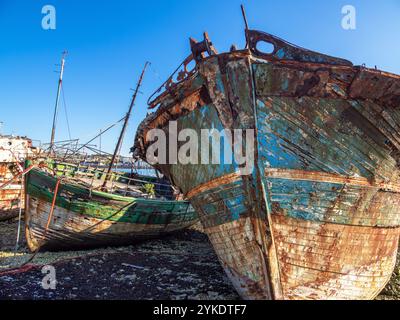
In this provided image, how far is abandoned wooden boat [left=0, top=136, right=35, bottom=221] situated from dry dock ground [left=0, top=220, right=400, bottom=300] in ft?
17.2

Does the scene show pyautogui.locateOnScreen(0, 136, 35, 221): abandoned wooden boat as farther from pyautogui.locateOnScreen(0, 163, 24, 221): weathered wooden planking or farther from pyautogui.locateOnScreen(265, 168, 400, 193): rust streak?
pyautogui.locateOnScreen(265, 168, 400, 193): rust streak

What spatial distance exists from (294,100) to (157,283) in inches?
197

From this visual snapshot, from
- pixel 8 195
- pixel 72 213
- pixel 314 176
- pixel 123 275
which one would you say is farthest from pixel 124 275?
pixel 8 195

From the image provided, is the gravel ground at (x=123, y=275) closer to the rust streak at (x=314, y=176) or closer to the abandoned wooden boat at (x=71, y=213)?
the abandoned wooden boat at (x=71, y=213)

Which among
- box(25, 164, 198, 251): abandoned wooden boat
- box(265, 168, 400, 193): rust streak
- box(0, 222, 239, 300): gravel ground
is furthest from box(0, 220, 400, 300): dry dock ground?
box(265, 168, 400, 193): rust streak

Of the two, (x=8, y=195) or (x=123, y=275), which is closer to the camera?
(x=123, y=275)

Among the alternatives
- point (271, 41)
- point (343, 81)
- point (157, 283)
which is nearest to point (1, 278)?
point (157, 283)

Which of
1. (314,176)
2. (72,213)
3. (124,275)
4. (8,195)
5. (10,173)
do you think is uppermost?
(10,173)

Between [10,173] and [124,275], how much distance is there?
12079 mm

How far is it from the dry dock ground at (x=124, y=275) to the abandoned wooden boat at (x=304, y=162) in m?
1.97

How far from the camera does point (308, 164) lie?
13.7 ft

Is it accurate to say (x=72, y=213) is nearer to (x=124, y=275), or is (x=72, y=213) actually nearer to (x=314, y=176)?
(x=124, y=275)

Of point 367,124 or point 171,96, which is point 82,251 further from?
point 367,124

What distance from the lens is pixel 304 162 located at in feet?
13.7
